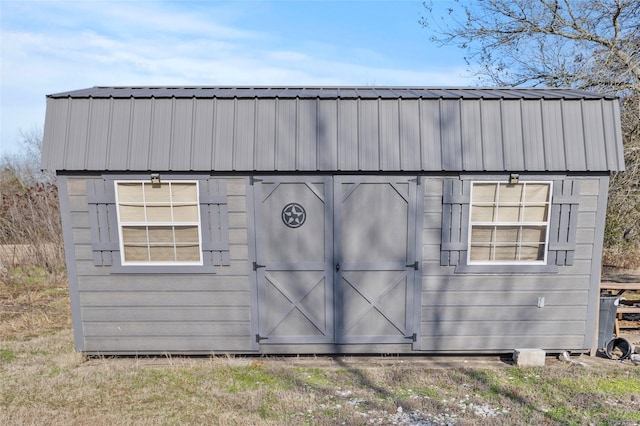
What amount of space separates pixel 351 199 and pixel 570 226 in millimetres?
2730

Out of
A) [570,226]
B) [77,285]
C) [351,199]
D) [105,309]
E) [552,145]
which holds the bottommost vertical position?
[105,309]

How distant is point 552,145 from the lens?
4.25 metres

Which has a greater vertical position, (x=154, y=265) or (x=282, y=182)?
(x=282, y=182)

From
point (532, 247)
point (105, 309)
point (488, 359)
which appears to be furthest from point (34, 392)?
point (532, 247)

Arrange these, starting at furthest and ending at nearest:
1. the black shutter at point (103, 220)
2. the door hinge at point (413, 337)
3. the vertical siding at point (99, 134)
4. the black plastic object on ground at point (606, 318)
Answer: the black plastic object on ground at point (606, 318) < the door hinge at point (413, 337) < the black shutter at point (103, 220) < the vertical siding at point (99, 134)

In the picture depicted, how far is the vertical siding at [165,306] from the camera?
4.48 meters

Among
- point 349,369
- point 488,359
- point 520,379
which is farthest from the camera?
point 488,359

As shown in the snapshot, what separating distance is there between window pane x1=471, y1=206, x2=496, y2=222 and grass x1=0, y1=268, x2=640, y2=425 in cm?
187

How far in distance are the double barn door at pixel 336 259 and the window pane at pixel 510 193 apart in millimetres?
1080

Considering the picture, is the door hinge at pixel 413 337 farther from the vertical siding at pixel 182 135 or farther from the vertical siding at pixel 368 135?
the vertical siding at pixel 182 135

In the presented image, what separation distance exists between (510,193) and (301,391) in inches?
134

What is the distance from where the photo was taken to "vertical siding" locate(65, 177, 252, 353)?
448 cm

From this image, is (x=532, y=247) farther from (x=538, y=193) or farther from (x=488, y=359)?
(x=488, y=359)

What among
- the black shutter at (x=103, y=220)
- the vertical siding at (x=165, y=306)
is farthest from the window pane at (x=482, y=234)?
the black shutter at (x=103, y=220)
